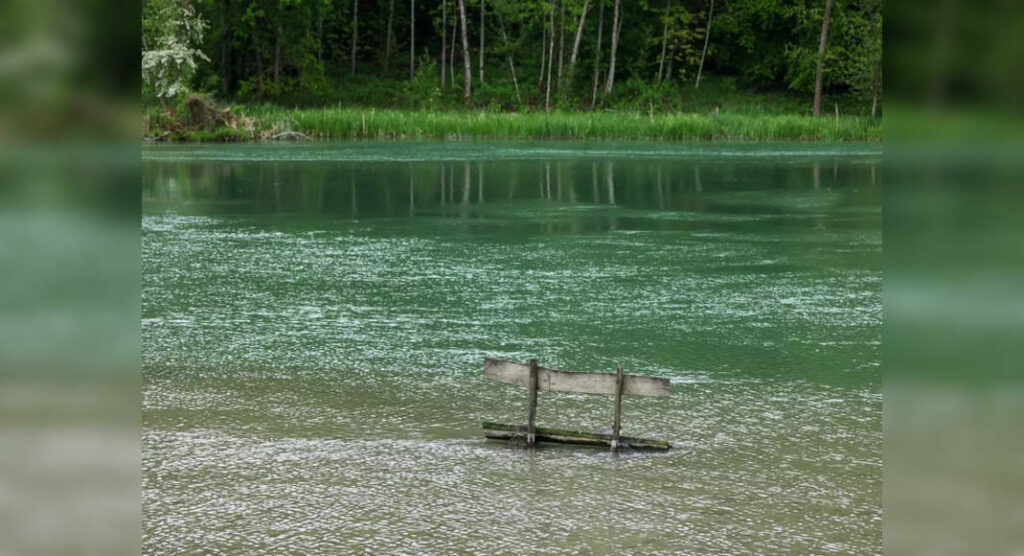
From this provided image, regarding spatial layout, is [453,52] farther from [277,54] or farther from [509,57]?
[277,54]

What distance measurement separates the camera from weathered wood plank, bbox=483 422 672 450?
6980 mm

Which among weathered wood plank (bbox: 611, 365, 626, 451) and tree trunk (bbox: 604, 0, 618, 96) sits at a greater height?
tree trunk (bbox: 604, 0, 618, 96)

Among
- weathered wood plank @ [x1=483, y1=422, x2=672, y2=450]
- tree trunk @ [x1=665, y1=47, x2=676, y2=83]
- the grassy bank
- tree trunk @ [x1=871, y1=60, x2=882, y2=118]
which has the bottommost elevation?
weathered wood plank @ [x1=483, y1=422, x2=672, y2=450]

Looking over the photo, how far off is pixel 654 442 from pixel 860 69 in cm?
3859

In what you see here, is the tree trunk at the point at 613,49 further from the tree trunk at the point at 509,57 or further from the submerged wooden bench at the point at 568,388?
the submerged wooden bench at the point at 568,388

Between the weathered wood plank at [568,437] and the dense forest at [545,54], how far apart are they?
1438 inches

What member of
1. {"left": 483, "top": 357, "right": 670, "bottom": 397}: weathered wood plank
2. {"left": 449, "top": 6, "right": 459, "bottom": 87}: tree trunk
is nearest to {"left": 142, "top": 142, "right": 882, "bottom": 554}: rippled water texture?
{"left": 483, "top": 357, "right": 670, "bottom": 397}: weathered wood plank

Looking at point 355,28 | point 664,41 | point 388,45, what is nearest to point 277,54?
point 355,28

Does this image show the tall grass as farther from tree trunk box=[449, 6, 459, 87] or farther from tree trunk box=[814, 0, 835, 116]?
tree trunk box=[449, 6, 459, 87]

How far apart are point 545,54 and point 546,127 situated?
43.9ft

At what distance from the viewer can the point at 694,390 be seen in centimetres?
830

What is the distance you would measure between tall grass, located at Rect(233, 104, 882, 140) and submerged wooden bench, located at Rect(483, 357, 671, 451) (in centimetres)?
2906
